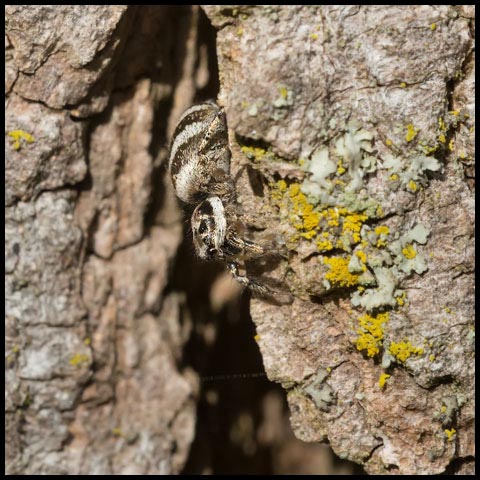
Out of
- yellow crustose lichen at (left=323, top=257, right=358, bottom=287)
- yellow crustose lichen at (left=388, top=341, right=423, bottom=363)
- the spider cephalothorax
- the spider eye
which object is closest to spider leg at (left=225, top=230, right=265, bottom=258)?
the spider cephalothorax

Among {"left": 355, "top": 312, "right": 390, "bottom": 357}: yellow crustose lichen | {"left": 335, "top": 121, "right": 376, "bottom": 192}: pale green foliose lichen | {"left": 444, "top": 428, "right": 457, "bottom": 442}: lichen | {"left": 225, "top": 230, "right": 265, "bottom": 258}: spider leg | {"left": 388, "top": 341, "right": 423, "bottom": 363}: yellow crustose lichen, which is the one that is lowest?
{"left": 444, "top": 428, "right": 457, "bottom": 442}: lichen

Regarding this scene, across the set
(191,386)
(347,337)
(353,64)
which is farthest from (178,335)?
(353,64)

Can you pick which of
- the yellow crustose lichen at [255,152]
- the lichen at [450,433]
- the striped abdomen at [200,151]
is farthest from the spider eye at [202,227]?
the lichen at [450,433]

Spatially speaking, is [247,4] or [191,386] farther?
[191,386]

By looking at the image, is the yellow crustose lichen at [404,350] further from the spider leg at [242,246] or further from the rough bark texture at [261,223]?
the spider leg at [242,246]

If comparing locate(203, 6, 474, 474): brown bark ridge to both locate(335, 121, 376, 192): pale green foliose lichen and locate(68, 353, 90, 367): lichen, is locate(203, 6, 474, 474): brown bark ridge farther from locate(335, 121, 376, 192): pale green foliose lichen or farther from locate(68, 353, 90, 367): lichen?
locate(68, 353, 90, 367): lichen

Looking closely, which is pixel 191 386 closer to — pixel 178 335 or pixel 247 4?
pixel 178 335
